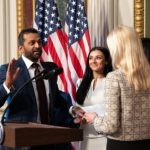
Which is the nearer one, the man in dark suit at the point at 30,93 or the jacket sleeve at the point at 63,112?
the man in dark suit at the point at 30,93

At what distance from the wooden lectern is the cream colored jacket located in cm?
24

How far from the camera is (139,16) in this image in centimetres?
417

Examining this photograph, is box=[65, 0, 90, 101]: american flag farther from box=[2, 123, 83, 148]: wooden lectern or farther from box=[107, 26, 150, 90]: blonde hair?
box=[2, 123, 83, 148]: wooden lectern

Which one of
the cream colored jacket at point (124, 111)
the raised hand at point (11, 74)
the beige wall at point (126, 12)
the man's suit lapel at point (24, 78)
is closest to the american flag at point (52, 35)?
the beige wall at point (126, 12)

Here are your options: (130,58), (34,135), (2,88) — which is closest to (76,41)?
(2,88)

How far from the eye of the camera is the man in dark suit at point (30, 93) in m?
2.86

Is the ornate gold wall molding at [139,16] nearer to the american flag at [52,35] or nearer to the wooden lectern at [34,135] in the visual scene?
the american flag at [52,35]

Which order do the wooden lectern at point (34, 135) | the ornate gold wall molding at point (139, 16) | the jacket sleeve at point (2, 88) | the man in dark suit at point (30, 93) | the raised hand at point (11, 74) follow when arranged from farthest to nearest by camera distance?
the ornate gold wall molding at point (139, 16) → the man in dark suit at point (30, 93) → the jacket sleeve at point (2, 88) → the raised hand at point (11, 74) → the wooden lectern at point (34, 135)

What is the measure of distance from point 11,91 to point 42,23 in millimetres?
1913

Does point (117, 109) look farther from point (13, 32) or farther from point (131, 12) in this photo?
point (13, 32)

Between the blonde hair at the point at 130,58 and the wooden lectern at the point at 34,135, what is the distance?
44cm

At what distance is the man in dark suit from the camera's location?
286cm

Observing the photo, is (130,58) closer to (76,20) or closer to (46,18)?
(76,20)

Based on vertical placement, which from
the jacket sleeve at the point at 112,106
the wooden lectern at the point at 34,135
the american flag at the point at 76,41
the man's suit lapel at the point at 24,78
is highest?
the american flag at the point at 76,41
